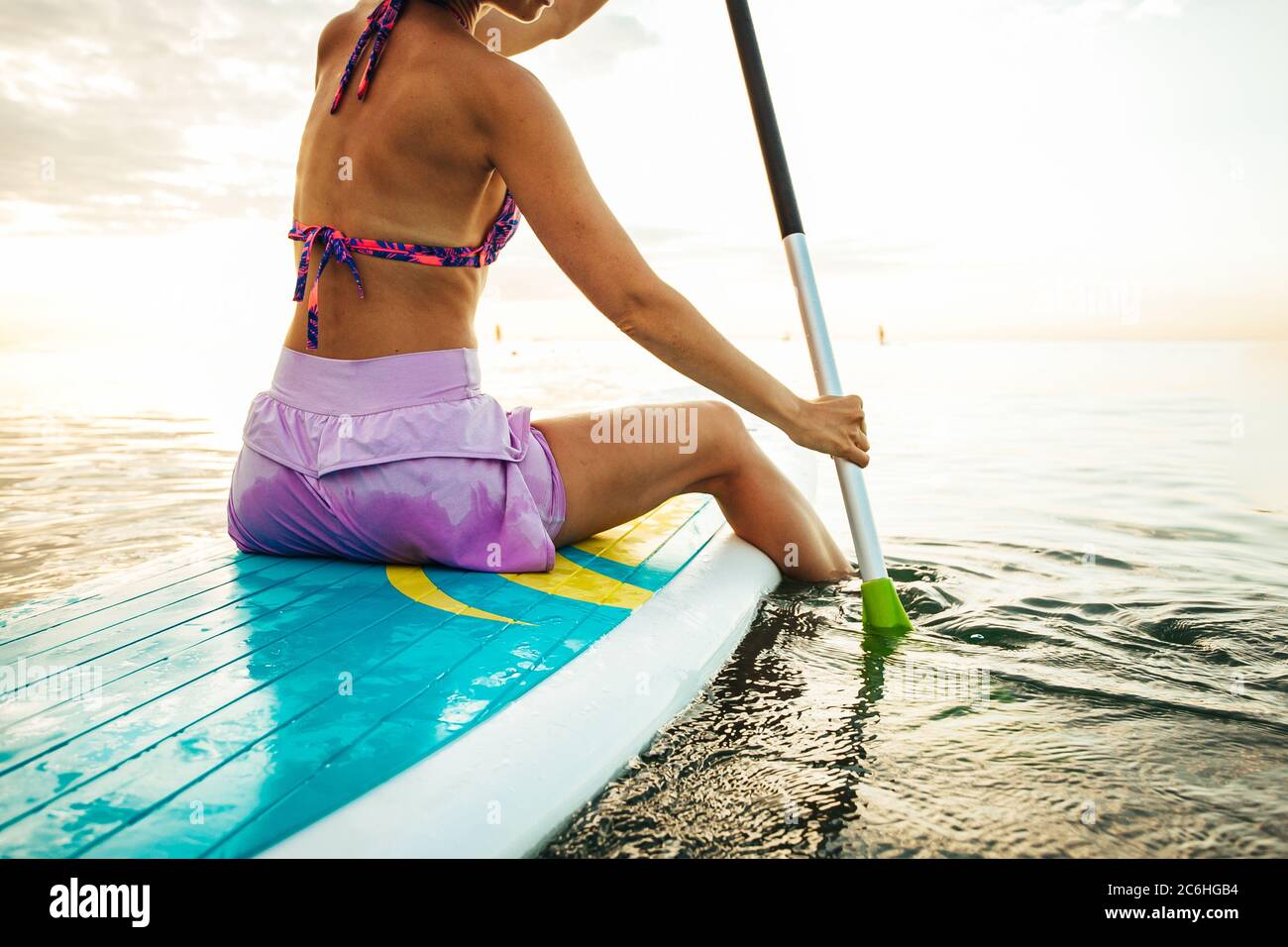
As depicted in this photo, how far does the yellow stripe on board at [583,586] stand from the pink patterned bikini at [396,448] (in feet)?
0.15

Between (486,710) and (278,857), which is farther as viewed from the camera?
(486,710)

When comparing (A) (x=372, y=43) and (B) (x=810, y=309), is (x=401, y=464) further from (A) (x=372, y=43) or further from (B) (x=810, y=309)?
(B) (x=810, y=309)

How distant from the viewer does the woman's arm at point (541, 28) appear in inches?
98.0

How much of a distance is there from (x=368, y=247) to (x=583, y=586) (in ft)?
2.88

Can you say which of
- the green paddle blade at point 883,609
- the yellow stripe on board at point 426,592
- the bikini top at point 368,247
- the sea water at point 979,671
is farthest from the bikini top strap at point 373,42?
the green paddle blade at point 883,609

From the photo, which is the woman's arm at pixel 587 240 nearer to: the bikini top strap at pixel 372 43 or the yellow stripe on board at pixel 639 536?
the bikini top strap at pixel 372 43

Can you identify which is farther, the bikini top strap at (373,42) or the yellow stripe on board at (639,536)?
the yellow stripe on board at (639,536)

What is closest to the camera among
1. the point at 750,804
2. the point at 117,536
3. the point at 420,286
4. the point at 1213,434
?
the point at 750,804

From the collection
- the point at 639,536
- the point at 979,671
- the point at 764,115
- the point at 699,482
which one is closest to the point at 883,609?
the point at 979,671

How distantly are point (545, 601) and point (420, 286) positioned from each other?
0.72 meters

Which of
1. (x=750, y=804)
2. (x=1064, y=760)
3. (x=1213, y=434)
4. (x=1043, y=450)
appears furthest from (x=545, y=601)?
(x=1213, y=434)

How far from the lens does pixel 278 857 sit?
0.96 metres
